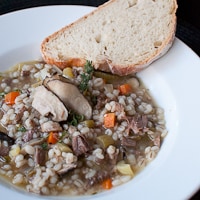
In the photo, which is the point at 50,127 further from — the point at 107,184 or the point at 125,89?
the point at 125,89

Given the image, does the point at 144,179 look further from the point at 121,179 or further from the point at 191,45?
the point at 191,45

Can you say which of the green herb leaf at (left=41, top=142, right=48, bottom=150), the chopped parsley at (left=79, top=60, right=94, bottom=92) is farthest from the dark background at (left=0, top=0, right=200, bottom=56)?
the green herb leaf at (left=41, top=142, right=48, bottom=150)

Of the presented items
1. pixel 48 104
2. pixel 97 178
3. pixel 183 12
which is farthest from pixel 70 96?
pixel 183 12

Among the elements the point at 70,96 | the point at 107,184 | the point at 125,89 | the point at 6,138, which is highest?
the point at 70,96

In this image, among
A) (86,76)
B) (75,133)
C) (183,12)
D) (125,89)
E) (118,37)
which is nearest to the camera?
(75,133)

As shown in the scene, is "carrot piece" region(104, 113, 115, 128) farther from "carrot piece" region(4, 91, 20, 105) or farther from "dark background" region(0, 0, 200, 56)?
"dark background" region(0, 0, 200, 56)

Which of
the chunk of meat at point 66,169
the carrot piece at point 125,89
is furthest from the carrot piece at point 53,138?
the carrot piece at point 125,89
